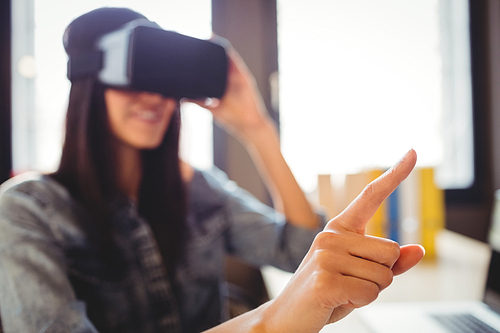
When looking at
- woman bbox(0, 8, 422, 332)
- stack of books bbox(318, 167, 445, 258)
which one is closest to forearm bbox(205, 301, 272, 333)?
woman bbox(0, 8, 422, 332)

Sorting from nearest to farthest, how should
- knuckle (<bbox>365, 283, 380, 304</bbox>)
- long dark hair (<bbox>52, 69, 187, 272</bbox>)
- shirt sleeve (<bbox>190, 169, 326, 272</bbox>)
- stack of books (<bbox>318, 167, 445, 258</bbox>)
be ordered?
knuckle (<bbox>365, 283, 380, 304</bbox>) → long dark hair (<bbox>52, 69, 187, 272</bbox>) → shirt sleeve (<bbox>190, 169, 326, 272</bbox>) → stack of books (<bbox>318, 167, 445, 258</bbox>)

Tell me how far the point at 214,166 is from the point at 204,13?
750 millimetres

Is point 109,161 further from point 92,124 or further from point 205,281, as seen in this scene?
point 205,281

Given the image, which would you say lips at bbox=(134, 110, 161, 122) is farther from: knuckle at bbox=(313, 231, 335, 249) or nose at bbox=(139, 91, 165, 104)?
knuckle at bbox=(313, 231, 335, 249)

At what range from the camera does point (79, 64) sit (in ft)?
1.37

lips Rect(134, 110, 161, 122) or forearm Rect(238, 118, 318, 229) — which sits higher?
lips Rect(134, 110, 161, 122)

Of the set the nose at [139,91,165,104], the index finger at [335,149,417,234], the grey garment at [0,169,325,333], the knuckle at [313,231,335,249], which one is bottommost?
the grey garment at [0,169,325,333]

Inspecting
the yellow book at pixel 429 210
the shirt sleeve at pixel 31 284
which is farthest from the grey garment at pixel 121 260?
the yellow book at pixel 429 210

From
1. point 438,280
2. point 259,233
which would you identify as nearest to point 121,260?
point 259,233

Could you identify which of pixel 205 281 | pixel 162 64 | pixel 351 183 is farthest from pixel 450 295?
pixel 162 64

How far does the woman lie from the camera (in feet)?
0.96

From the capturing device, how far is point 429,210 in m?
0.86

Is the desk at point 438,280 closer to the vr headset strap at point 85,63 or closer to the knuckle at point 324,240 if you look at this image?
the knuckle at point 324,240

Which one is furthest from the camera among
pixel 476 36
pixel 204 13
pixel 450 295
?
pixel 476 36
